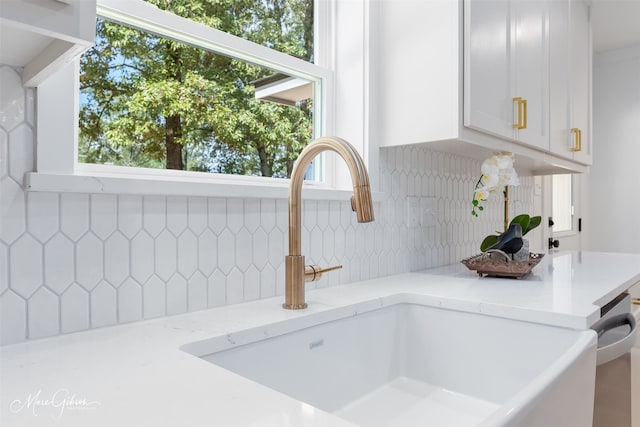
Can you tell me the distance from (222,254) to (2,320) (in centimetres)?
45

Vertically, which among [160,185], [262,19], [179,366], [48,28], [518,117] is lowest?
[179,366]

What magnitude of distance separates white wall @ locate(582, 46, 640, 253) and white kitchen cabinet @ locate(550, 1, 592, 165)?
A: 163cm

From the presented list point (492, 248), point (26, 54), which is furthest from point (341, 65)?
point (26, 54)

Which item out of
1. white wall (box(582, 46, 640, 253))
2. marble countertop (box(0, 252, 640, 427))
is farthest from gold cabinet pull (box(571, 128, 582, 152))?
white wall (box(582, 46, 640, 253))

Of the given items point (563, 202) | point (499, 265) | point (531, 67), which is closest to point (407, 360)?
point (499, 265)

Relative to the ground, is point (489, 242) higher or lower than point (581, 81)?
lower

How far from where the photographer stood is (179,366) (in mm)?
657

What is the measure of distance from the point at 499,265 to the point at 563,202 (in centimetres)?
264

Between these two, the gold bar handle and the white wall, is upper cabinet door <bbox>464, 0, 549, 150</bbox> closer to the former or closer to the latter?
the gold bar handle

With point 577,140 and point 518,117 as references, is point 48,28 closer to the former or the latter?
point 518,117

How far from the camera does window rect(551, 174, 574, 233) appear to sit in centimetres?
358

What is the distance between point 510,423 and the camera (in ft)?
1.68

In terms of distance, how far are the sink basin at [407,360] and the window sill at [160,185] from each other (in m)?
0.34

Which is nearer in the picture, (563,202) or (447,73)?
(447,73)
